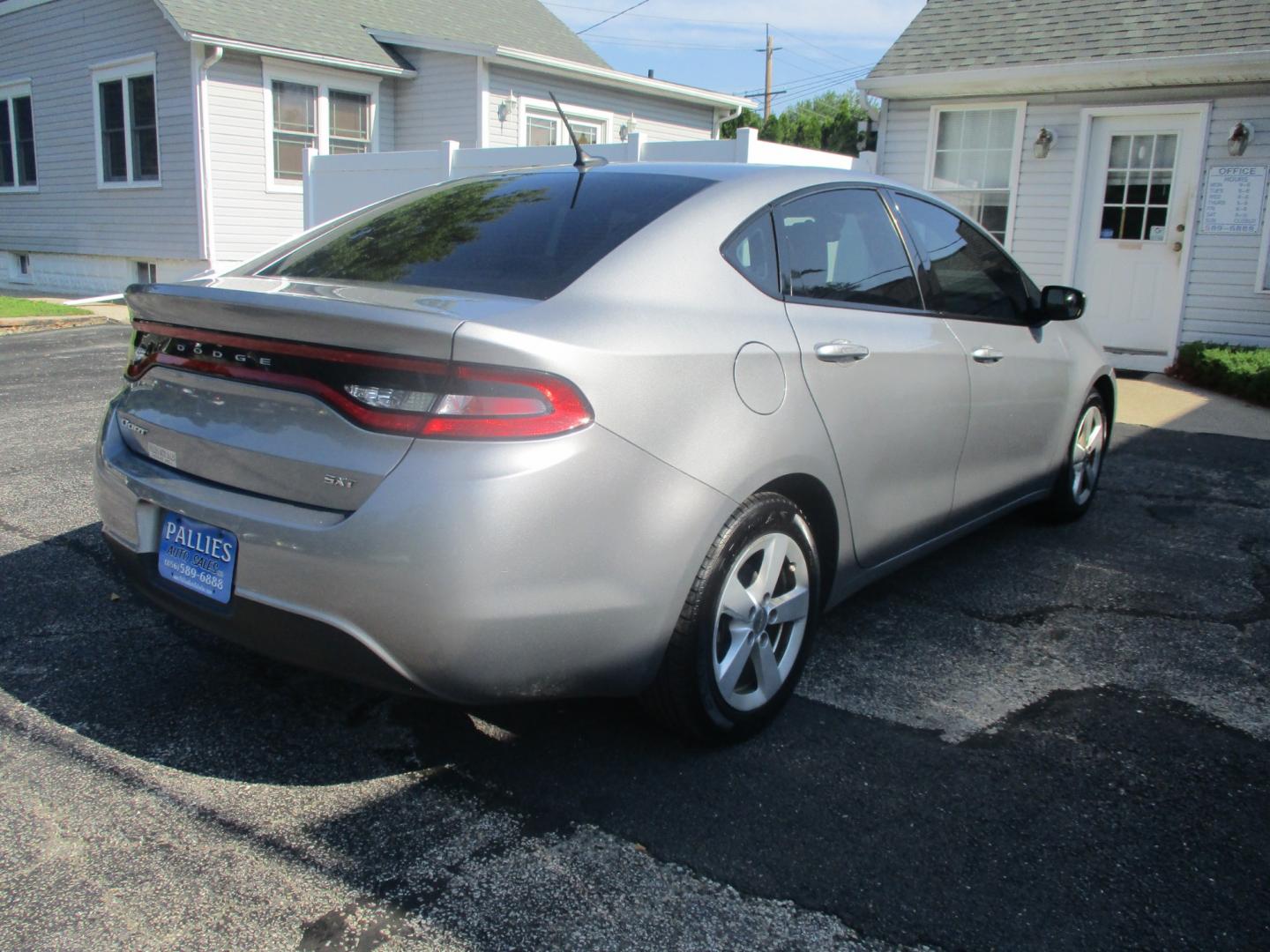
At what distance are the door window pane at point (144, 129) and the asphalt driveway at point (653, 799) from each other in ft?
44.5

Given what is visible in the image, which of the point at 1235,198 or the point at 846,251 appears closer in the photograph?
the point at 846,251

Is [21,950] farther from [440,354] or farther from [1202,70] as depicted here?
[1202,70]

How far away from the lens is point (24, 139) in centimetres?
1827

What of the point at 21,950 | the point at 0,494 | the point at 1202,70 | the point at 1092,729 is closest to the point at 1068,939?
the point at 1092,729

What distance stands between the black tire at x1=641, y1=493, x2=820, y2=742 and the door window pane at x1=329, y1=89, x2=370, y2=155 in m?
14.6

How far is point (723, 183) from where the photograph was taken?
3.16 meters

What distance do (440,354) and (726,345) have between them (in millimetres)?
812

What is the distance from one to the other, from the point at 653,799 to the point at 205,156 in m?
14.3

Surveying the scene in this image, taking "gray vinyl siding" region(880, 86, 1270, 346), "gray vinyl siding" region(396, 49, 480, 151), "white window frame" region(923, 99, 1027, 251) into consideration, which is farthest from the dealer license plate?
"gray vinyl siding" region(396, 49, 480, 151)

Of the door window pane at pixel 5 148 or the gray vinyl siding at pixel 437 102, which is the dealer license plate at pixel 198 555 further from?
the door window pane at pixel 5 148

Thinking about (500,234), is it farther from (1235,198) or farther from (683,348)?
(1235,198)

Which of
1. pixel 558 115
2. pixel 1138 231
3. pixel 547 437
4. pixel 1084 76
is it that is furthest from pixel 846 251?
pixel 558 115

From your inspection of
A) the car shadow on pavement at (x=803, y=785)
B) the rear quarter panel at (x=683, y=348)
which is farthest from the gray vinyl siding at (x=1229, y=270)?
the rear quarter panel at (x=683, y=348)

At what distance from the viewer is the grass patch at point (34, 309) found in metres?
13.3
